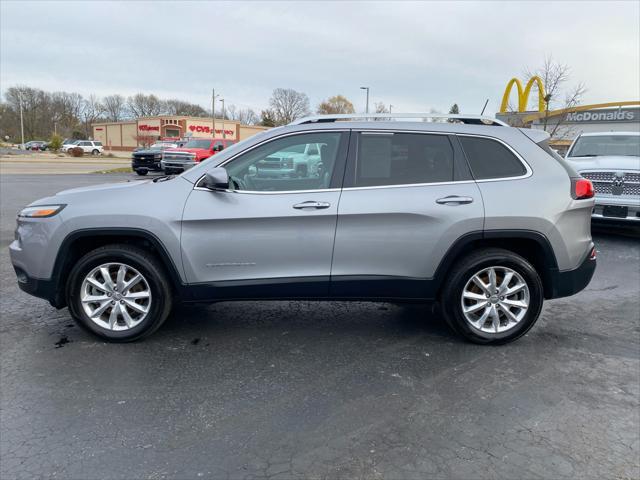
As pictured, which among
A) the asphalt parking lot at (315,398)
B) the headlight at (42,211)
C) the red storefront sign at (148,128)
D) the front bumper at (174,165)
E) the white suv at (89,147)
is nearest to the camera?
the asphalt parking lot at (315,398)

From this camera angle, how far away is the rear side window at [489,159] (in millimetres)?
4012

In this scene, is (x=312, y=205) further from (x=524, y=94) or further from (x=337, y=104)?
(x=337, y=104)

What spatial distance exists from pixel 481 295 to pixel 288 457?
2.22 metres

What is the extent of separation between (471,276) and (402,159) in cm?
111

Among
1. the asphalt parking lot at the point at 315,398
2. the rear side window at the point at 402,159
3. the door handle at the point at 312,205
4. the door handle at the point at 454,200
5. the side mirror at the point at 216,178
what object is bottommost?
the asphalt parking lot at the point at 315,398

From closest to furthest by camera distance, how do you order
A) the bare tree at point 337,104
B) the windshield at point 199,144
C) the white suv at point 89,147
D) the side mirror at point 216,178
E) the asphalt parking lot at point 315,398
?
the asphalt parking lot at point 315,398 → the side mirror at point 216,178 → the windshield at point 199,144 → the white suv at point 89,147 → the bare tree at point 337,104

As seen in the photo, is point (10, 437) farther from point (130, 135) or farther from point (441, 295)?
point (130, 135)

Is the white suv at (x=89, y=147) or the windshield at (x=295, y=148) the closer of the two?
the windshield at (x=295, y=148)

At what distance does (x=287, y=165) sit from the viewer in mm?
3990

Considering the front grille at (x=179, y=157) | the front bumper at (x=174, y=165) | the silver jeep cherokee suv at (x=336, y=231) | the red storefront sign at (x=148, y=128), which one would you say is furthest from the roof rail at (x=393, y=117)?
the red storefront sign at (x=148, y=128)

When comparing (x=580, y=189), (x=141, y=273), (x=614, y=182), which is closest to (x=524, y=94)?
(x=614, y=182)

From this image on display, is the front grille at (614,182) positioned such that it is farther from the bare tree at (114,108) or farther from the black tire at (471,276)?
the bare tree at (114,108)

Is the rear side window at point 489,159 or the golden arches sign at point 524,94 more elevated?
the golden arches sign at point 524,94

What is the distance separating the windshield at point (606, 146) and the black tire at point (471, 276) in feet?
23.5
